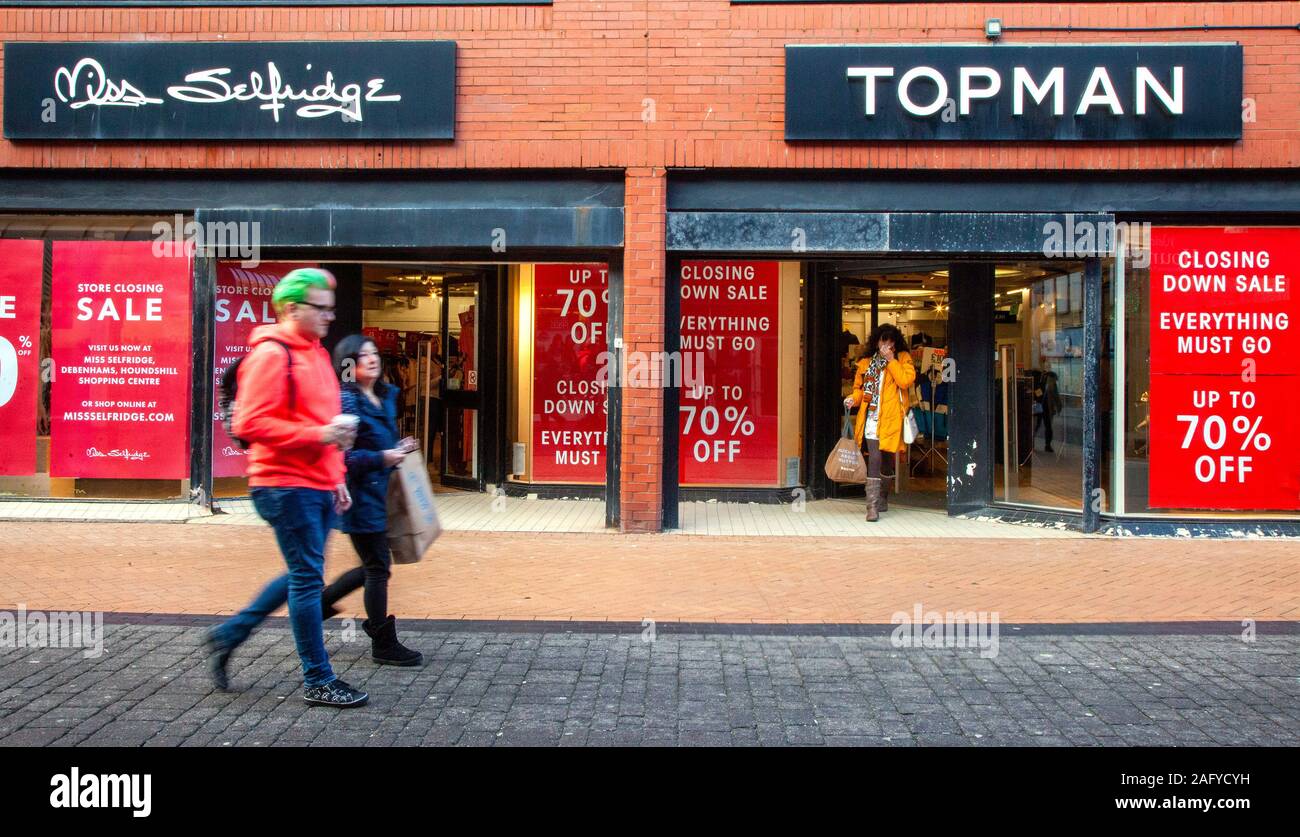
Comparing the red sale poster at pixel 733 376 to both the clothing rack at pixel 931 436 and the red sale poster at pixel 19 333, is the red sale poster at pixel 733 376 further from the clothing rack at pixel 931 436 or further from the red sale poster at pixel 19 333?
the red sale poster at pixel 19 333

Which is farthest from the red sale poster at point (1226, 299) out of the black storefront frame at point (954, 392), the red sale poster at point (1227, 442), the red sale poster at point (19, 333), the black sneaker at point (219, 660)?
the red sale poster at point (19, 333)

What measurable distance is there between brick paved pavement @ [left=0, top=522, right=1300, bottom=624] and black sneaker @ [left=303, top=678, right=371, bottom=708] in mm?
1871

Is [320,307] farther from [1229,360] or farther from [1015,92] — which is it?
[1229,360]

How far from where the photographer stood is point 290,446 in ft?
16.0

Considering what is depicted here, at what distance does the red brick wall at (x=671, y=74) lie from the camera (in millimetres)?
10102

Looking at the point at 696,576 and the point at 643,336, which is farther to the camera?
the point at 643,336

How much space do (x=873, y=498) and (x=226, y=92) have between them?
711 cm

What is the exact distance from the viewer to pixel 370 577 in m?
5.76

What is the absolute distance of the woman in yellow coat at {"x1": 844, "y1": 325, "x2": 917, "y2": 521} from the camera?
1113 cm

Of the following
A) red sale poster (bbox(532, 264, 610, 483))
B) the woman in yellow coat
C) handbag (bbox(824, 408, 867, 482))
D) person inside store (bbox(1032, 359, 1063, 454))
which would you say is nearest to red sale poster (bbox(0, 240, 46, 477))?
red sale poster (bbox(532, 264, 610, 483))

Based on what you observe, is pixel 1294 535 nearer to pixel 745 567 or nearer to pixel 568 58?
pixel 745 567

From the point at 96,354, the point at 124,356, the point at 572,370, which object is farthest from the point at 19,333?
the point at 572,370
